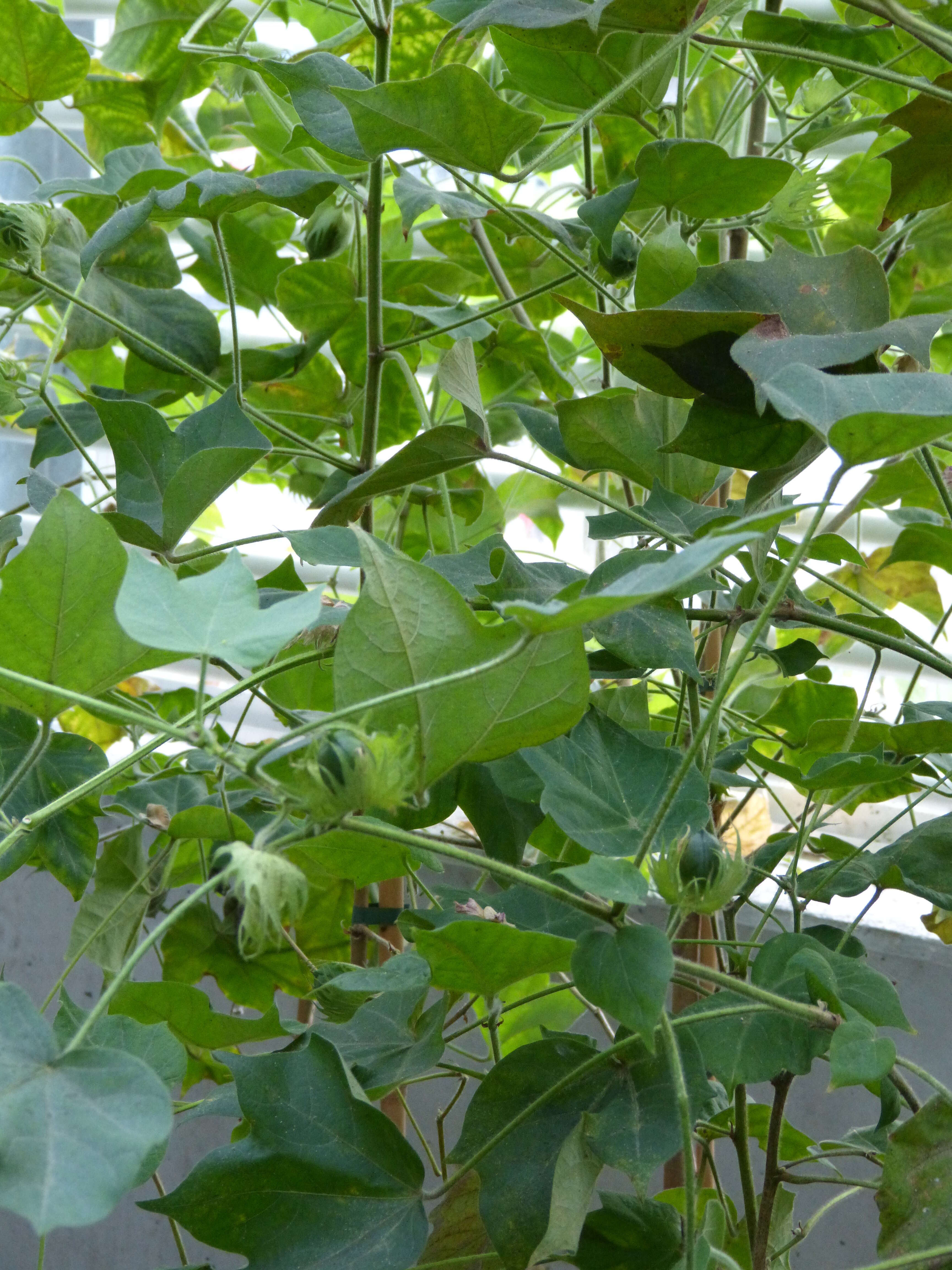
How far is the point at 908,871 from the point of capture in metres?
0.44

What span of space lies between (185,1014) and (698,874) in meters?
0.28

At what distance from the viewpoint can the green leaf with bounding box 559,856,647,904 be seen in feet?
0.88

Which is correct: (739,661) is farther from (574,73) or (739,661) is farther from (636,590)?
(574,73)

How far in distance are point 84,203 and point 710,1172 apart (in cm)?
72

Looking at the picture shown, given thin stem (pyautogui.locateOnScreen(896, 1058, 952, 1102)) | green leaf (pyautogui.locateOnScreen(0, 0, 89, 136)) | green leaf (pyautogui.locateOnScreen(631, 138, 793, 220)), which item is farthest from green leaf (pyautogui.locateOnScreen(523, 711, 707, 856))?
green leaf (pyautogui.locateOnScreen(0, 0, 89, 136))

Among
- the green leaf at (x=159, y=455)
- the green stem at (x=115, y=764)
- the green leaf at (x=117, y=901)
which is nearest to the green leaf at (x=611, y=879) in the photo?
the green stem at (x=115, y=764)

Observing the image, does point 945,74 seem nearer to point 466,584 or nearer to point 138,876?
point 466,584

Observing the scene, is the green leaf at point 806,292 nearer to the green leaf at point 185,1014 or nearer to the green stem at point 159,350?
the green stem at point 159,350

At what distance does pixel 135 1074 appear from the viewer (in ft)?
0.77

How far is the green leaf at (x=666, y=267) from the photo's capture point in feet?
1.28

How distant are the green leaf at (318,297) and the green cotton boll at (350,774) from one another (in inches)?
15.7

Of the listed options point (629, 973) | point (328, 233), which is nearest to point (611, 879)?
point (629, 973)

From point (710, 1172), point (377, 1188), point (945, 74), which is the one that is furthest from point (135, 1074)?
point (710, 1172)

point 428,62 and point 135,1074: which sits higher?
point 428,62
